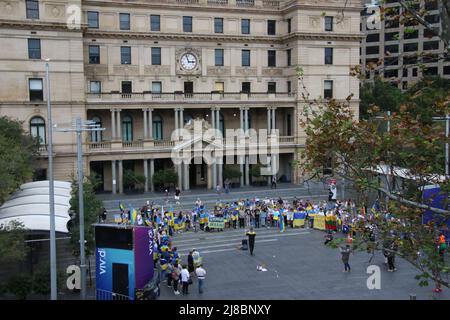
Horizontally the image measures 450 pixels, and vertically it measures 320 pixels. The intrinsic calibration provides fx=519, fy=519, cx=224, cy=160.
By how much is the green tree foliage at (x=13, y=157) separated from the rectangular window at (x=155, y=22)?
17.5 meters

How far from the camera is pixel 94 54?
50844mm

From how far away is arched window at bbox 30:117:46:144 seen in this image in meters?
46.5

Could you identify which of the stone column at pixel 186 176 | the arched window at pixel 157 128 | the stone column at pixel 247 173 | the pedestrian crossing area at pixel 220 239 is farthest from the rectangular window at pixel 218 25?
the pedestrian crossing area at pixel 220 239

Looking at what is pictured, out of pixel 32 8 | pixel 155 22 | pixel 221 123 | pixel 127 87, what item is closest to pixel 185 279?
pixel 32 8

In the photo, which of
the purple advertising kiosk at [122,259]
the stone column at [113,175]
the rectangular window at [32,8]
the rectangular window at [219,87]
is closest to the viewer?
the purple advertising kiosk at [122,259]

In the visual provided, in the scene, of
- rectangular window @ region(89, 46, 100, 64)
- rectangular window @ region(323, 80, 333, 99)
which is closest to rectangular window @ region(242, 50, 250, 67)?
rectangular window @ region(323, 80, 333, 99)

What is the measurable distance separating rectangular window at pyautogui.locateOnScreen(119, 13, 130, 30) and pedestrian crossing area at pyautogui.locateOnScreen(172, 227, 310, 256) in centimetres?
2564

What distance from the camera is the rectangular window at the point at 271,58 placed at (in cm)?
5703

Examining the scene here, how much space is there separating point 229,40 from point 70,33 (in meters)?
16.8

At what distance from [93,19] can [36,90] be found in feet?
30.7

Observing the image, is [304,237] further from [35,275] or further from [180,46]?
[180,46]

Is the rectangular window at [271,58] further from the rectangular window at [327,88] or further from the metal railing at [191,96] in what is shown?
the rectangular window at [327,88]
